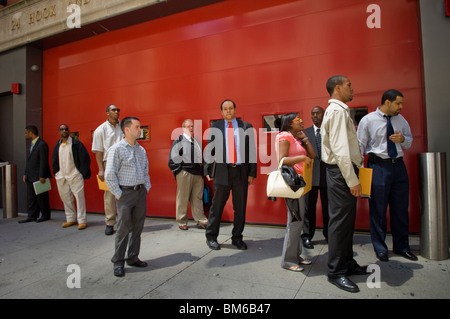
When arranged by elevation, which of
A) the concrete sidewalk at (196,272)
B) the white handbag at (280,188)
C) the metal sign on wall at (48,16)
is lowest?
the concrete sidewalk at (196,272)

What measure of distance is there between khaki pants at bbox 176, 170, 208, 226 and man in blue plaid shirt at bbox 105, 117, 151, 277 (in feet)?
5.15

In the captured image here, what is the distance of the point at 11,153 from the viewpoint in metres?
7.56

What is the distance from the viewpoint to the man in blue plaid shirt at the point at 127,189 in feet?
9.66

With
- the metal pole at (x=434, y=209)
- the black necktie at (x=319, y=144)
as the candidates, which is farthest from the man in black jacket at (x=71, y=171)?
the metal pole at (x=434, y=209)

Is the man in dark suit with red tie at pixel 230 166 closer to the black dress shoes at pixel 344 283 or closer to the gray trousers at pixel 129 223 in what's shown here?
the gray trousers at pixel 129 223

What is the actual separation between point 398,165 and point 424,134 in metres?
1.15

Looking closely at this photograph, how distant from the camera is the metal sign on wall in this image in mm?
5734

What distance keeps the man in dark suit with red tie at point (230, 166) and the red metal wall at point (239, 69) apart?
46.1 inches

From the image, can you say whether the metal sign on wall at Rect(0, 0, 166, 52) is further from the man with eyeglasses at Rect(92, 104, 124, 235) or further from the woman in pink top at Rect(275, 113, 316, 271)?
the woman in pink top at Rect(275, 113, 316, 271)

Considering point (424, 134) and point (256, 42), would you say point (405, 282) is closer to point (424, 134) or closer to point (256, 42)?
point (424, 134)

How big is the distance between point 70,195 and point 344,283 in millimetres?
5200

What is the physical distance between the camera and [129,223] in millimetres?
3023

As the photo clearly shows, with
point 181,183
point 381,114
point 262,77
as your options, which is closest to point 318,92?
point 262,77

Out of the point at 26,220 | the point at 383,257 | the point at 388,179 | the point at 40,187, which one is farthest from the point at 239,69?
the point at 26,220
